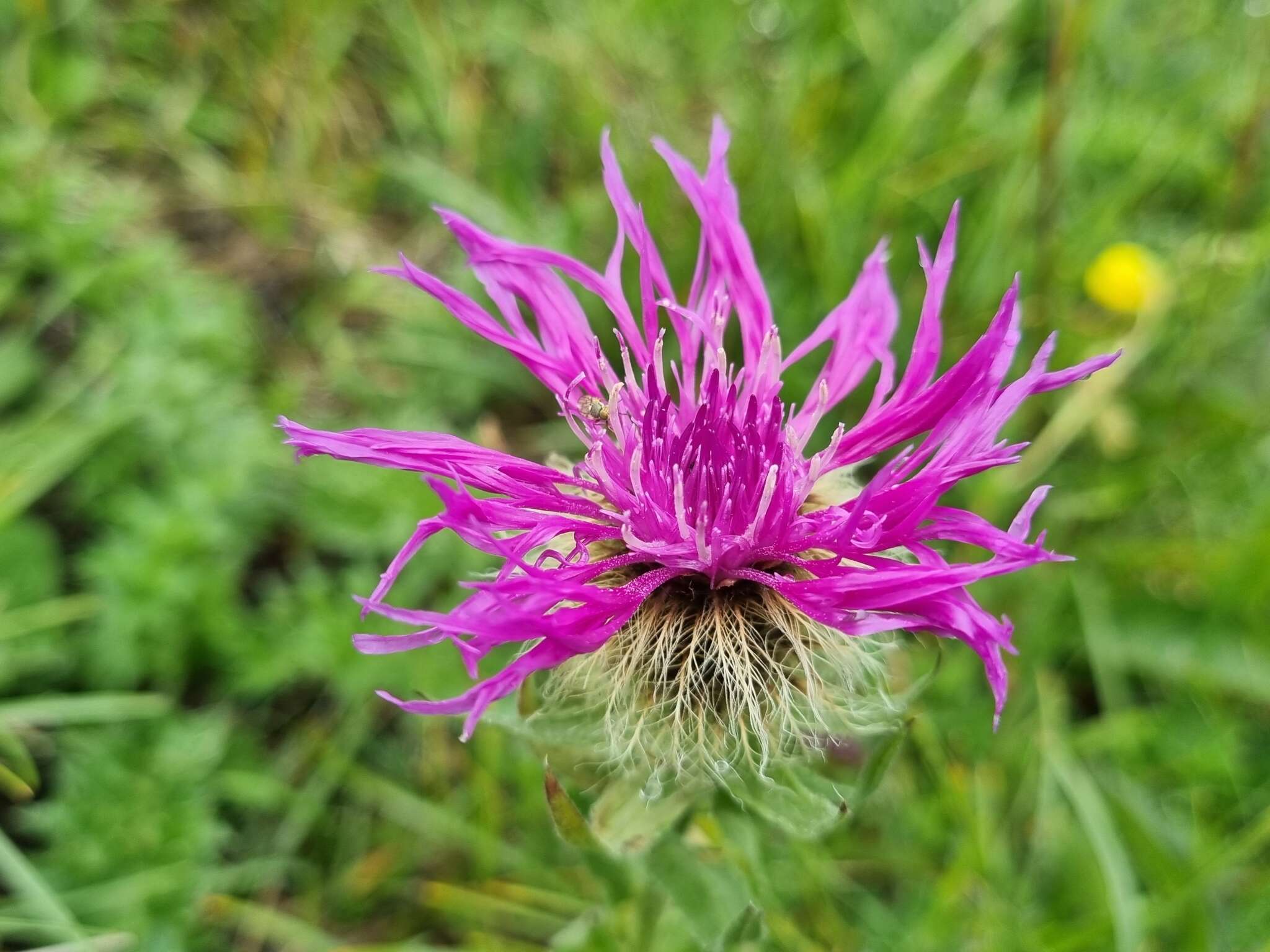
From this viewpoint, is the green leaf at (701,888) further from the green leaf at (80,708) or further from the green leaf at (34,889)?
the green leaf at (80,708)

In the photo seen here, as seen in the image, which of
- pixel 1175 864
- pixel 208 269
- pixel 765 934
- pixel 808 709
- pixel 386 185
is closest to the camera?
pixel 808 709

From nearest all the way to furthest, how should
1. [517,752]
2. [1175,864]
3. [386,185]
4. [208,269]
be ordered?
[1175,864] < [517,752] < [208,269] < [386,185]

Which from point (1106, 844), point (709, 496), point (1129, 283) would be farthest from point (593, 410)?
point (1129, 283)

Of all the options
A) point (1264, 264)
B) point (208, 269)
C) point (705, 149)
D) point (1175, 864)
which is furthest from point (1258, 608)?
point (208, 269)

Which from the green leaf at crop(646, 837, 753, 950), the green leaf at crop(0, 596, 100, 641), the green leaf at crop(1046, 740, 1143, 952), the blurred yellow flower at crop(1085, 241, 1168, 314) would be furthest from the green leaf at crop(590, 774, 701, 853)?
the blurred yellow flower at crop(1085, 241, 1168, 314)

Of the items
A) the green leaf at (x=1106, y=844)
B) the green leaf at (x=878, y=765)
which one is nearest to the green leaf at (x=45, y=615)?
the green leaf at (x=878, y=765)

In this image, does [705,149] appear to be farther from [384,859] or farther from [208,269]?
[384,859]
